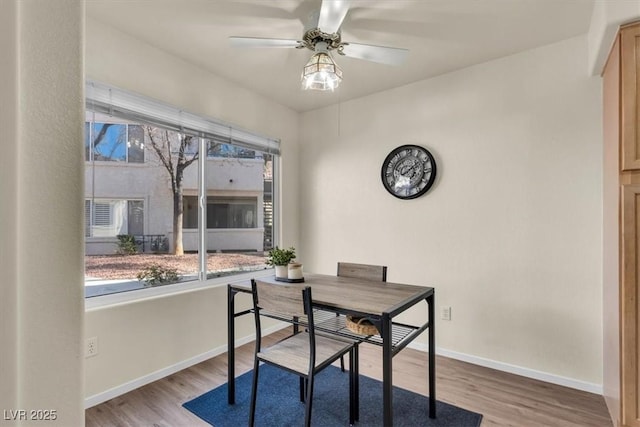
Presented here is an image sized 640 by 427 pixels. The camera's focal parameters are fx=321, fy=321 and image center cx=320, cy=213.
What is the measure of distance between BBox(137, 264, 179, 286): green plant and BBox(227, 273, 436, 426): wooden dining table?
2.64 feet

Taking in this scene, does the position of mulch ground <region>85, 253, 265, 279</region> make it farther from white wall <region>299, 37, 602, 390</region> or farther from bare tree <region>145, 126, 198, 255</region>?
white wall <region>299, 37, 602, 390</region>

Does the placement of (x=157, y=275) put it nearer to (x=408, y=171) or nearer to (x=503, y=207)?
(x=408, y=171)

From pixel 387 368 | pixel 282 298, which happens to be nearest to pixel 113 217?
pixel 282 298

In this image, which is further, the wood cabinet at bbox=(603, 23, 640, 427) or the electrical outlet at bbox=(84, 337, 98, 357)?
the electrical outlet at bbox=(84, 337, 98, 357)

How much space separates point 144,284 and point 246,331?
1094mm

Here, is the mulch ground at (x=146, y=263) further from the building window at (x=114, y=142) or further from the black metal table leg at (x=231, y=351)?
the black metal table leg at (x=231, y=351)

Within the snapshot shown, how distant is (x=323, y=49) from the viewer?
2.05m

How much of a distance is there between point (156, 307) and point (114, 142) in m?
1.26

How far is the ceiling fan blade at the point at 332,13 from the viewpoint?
158 cm

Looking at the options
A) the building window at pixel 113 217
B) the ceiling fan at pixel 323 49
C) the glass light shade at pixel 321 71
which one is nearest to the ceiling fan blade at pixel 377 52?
the ceiling fan at pixel 323 49

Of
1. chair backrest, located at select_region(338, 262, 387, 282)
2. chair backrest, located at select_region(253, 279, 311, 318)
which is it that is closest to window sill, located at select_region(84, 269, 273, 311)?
chair backrest, located at select_region(253, 279, 311, 318)

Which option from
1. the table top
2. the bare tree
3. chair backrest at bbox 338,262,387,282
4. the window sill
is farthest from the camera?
the bare tree

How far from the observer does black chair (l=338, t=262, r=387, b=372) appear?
2.36 metres

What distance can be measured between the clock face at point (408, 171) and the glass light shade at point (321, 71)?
4.29ft
